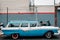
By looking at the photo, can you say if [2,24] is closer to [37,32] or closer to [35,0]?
[35,0]

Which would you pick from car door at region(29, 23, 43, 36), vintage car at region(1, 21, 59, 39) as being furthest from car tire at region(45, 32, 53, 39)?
car door at region(29, 23, 43, 36)

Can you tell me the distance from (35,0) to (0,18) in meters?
5.20

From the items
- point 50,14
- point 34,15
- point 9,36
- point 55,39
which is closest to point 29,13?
point 34,15

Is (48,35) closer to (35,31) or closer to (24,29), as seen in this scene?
(35,31)

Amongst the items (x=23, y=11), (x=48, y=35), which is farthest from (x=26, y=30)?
(x=23, y=11)

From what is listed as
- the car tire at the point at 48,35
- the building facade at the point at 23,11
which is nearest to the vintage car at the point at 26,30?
the car tire at the point at 48,35

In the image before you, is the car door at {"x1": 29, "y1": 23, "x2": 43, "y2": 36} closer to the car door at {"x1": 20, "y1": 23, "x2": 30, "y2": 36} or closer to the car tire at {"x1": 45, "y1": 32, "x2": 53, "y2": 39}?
the car door at {"x1": 20, "y1": 23, "x2": 30, "y2": 36}

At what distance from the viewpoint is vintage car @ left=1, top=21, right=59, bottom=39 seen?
16.9m

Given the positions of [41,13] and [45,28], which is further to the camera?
[41,13]

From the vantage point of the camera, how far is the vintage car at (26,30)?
55.5 feet

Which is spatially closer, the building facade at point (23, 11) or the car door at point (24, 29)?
the car door at point (24, 29)

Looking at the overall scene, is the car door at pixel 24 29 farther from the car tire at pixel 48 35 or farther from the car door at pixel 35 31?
the car tire at pixel 48 35

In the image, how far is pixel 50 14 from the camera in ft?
86.7

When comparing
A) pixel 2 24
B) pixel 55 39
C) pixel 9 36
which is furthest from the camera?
pixel 2 24
